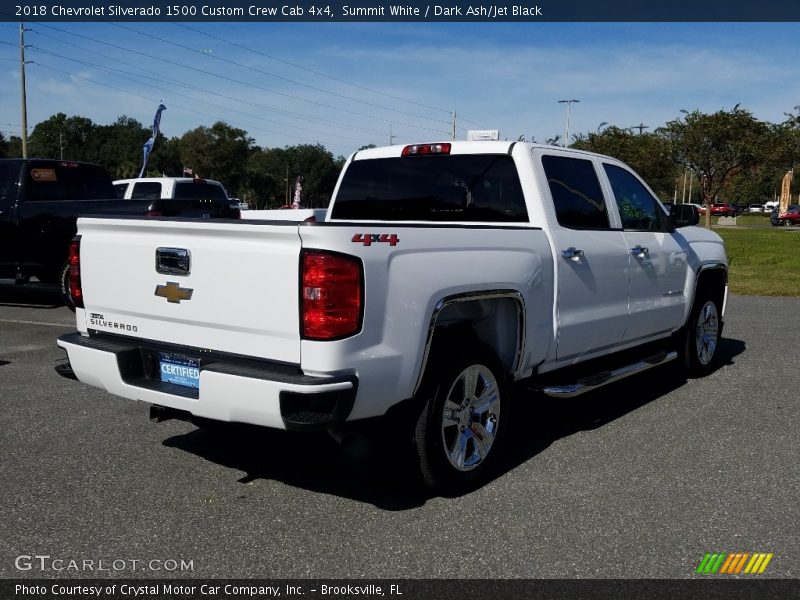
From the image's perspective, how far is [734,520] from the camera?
13.0ft

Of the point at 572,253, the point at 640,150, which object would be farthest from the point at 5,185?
the point at 640,150

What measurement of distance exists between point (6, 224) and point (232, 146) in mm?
68203

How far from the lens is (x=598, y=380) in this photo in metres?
5.25

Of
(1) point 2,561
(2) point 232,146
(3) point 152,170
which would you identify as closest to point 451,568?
(1) point 2,561

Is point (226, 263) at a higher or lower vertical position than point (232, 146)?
lower

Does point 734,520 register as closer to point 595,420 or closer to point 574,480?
point 574,480

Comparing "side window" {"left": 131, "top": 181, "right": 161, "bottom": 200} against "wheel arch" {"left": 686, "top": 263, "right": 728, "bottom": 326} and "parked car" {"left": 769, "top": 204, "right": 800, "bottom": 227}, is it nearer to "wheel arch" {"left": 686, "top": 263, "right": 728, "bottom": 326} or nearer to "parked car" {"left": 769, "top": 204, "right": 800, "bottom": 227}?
"wheel arch" {"left": 686, "top": 263, "right": 728, "bottom": 326}

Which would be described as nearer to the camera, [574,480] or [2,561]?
[2,561]

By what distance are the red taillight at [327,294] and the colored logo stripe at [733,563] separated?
1906mm

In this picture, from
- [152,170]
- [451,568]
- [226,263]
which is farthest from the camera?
[152,170]

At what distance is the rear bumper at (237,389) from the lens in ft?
11.5

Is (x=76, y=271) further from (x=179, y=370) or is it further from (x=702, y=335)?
(x=702, y=335)

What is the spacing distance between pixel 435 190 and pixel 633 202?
1764 mm

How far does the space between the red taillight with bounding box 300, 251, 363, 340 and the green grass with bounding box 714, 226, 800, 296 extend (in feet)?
41.5
